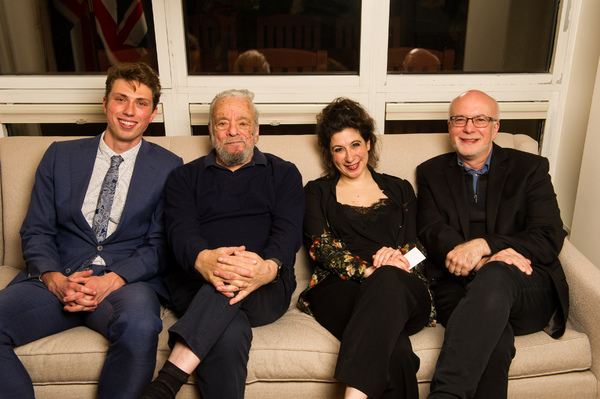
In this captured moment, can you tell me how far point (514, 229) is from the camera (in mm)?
1921

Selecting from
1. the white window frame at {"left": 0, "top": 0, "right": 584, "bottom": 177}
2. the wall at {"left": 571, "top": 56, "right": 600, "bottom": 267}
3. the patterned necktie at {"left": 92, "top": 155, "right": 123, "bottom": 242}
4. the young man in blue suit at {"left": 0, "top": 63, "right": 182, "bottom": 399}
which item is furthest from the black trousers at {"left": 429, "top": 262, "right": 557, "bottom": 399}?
the patterned necktie at {"left": 92, "top": 155, "right": 123, "bottom": 242}

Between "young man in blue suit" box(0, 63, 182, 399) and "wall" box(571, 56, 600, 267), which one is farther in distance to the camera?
"wall" box(571, 56, 600, 267)

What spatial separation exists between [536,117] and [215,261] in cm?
204

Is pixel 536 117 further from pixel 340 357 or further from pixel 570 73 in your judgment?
pixel 340 357

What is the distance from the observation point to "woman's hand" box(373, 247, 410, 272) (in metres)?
1.78

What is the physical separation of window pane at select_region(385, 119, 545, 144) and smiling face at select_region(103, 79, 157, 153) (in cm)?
148

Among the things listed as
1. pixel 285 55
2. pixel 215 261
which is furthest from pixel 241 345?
pixel 285 55

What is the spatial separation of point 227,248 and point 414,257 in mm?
741

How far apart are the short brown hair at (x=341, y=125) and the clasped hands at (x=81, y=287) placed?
3.37ft

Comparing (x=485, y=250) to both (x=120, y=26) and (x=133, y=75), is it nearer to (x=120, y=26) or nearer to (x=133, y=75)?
(x=133, y=75)

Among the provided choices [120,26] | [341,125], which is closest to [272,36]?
[120,26]

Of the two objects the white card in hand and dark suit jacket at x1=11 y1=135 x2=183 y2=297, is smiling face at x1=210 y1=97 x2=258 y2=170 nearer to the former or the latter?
dark suit jacket at x1=11 y1=135 x2=183 y2=297

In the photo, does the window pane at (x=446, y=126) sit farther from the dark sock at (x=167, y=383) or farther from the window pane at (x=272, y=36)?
the dark sock at (x=167, y=383)

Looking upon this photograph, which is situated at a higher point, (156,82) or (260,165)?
(156,82)
